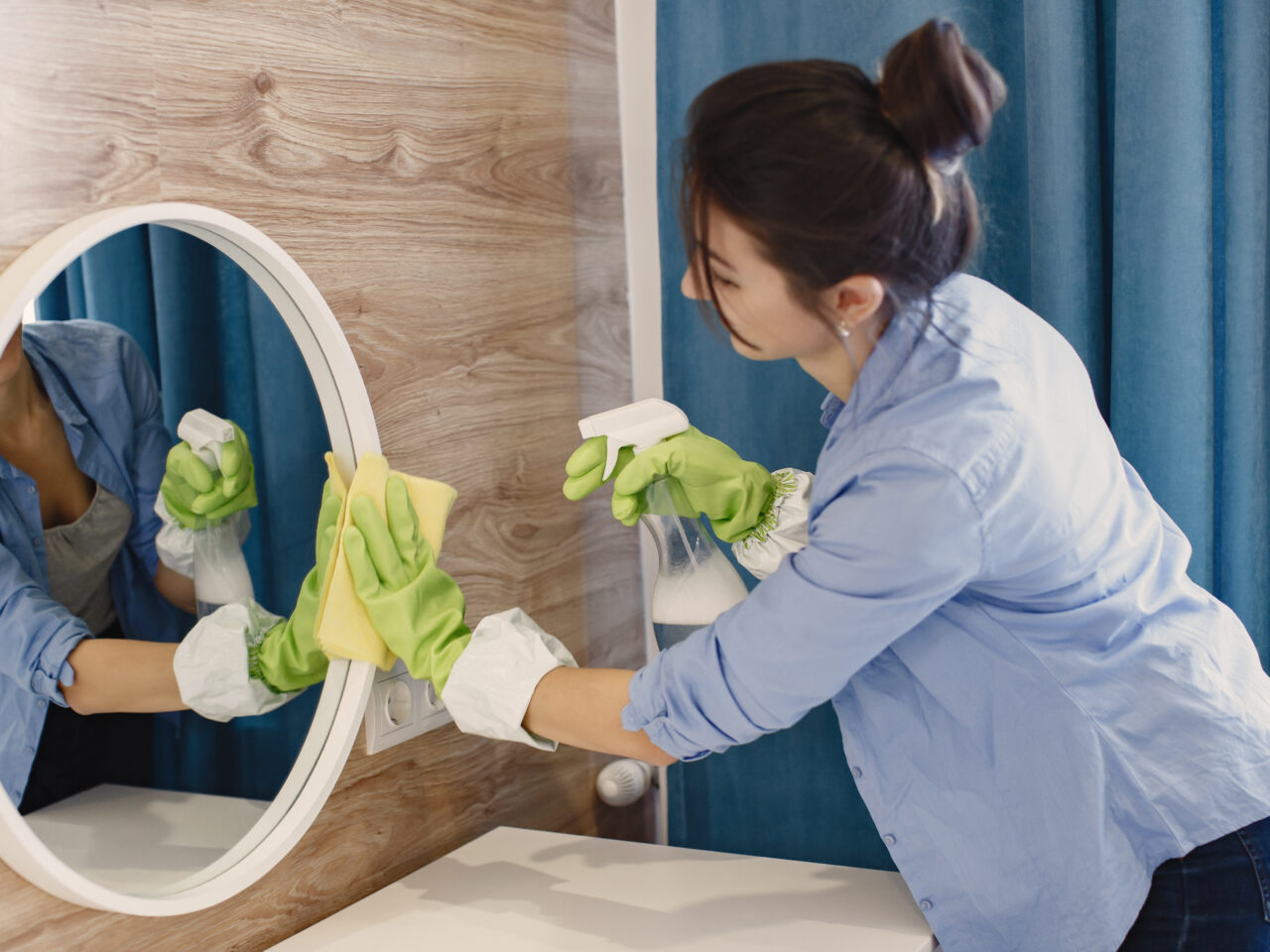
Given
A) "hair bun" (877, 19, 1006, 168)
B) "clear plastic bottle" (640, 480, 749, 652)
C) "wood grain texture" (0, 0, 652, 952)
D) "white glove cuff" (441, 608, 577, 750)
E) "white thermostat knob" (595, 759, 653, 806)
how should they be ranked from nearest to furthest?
1. "hair bun" (877, 19, 1006, 168)
2. "wood grain texture" (0, 0, 652, 952)
3. "white glove cuff" (441, 608, 577, 750)
4. "clear plastic bottle" (640, 480, 749, 652)
5. "white thermostat knob" (595, 759, 653, 806)

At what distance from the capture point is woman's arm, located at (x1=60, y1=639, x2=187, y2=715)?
0.85 meters

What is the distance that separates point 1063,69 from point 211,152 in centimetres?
86

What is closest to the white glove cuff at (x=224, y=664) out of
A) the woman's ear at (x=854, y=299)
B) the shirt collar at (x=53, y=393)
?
the shirt collar at (x=53, y=393)

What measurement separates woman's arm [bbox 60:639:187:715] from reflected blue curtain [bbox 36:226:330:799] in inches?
1.0

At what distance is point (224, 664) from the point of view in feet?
3.20

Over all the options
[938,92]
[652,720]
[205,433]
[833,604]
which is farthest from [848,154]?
[205,433]

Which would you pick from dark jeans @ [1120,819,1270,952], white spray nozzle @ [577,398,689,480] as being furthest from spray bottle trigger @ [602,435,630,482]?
dark jeans @ [1120,819,1270,952]

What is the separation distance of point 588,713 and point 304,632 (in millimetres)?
288

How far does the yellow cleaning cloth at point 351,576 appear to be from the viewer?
3.31 feet

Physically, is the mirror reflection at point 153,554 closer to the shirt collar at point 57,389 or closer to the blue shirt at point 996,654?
the shirt collar at point 57,389

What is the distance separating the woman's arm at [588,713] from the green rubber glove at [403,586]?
93 mm

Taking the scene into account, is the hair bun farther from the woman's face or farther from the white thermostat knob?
the white thermostat knob

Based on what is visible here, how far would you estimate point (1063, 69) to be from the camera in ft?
3.83

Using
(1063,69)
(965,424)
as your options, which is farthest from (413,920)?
(1063,69)
